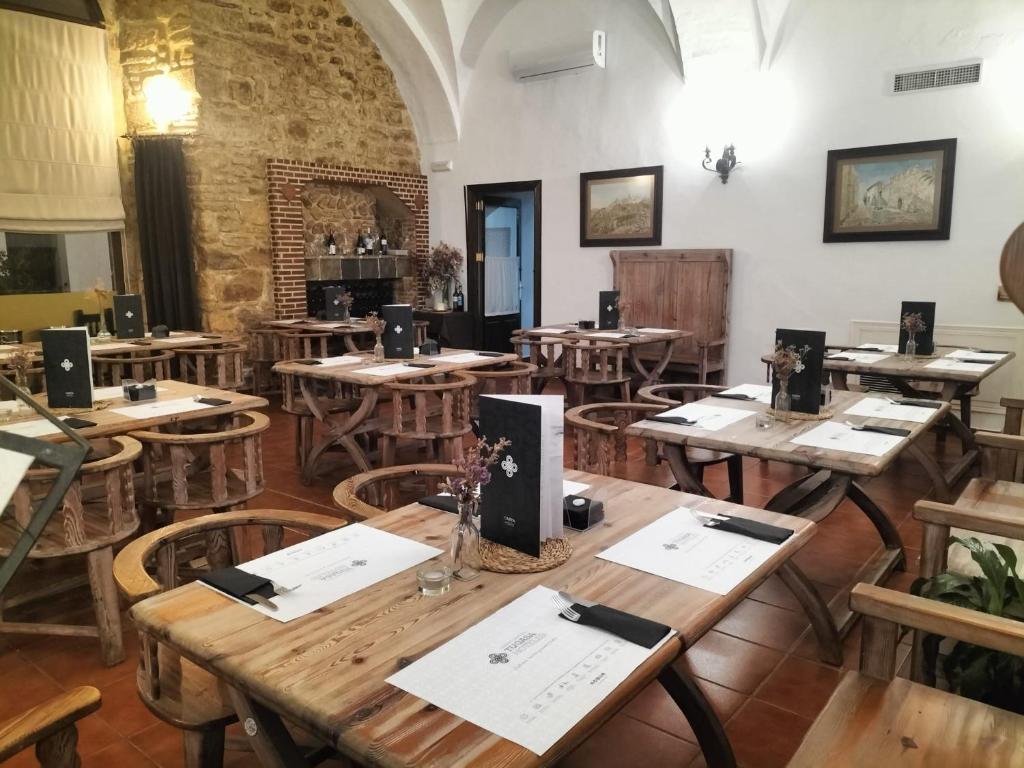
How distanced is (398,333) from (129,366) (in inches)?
93.7

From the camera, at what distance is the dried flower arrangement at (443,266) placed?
8.79 metres

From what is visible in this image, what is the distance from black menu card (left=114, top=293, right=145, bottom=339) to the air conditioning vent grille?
6320 mm

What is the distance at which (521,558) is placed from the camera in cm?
158

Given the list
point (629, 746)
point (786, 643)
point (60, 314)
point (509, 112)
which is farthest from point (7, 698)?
point (509, 112)

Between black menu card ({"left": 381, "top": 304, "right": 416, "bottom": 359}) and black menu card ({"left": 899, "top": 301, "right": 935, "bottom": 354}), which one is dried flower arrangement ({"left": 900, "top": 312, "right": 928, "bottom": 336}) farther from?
black menu card ({"left": 381, "top": 304, "right": 416, "bottom": 359})

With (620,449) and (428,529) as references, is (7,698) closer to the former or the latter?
(428,529)

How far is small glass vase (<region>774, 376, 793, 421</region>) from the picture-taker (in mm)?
2949

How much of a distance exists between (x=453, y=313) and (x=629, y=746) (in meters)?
6.80

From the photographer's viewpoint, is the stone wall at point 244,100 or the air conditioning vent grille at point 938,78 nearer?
the air conditioning vent grille at point 938,78

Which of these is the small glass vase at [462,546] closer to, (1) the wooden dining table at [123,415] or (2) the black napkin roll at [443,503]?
(2) the black napkin roll at [443,503]

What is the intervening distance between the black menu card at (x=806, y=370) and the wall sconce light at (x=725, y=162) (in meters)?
4.26

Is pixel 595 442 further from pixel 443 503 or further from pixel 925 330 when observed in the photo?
pixel 925 330

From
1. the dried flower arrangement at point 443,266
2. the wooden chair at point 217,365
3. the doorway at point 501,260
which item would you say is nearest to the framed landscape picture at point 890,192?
the doorway at point 501,260

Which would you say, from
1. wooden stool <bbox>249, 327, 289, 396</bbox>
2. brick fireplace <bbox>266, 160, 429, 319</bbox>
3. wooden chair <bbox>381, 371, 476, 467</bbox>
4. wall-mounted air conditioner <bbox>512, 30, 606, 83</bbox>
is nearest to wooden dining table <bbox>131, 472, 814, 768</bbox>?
wooden chair <bbox>381, 371, 476, 467</bbox>
